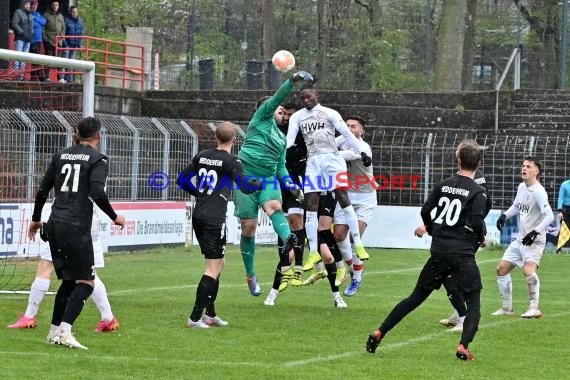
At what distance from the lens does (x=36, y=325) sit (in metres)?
11.7

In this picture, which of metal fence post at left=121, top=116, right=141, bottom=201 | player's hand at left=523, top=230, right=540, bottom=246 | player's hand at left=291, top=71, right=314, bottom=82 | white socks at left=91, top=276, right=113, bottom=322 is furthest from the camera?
metal fence post at left=121, top=116, right=141, bottom=201

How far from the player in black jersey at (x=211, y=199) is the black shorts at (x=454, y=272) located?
7.45ft

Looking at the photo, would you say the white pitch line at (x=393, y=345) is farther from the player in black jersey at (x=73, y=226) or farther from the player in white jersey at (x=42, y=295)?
the player in white jersey at (x=42, y=295)

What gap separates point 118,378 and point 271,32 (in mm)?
30463

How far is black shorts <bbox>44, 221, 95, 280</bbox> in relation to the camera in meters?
10.3

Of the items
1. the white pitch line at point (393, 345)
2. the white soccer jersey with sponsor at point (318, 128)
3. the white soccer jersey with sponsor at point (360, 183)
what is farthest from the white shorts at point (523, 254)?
the white soccer jersey with sponsor at point (360, 183)

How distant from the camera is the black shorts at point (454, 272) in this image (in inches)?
403

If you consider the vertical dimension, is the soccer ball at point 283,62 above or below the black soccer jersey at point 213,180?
above

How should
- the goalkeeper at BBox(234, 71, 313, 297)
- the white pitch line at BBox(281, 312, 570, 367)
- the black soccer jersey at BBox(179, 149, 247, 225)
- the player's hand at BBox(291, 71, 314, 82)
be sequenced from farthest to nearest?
the goalkeeper at BBox(234, 71, 313, 297)
the player's hand at BBox(291, 71, 314, 82)
the black soccer jersey at BBox(179, 149, 247, 225)
the white pitch line at BBox(281, 312, 570, 367)

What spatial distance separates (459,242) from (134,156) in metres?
13.9

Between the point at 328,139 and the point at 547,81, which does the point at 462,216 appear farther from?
the point at 547,81

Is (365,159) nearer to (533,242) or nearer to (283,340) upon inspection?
(533,242)

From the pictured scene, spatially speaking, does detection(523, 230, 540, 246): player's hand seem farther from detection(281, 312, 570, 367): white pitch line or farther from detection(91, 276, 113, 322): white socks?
detection(91, 276, 113, 322): white socks

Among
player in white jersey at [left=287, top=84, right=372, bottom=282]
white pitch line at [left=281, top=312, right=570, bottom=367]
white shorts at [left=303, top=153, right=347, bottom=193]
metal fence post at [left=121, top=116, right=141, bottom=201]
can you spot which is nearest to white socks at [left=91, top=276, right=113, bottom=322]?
white pitch line at [left=281, top=312, right=570, bottom=367]
